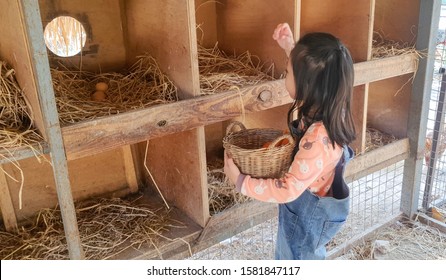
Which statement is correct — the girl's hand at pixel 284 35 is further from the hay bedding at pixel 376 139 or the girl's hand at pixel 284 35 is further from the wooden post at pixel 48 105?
the hay bedding at pixel 376 139

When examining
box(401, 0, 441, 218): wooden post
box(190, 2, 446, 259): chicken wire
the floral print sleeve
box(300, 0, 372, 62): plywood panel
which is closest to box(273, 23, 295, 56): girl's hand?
the floral print sleeve

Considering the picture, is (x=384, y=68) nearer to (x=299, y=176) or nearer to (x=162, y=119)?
(x=299, y=176)

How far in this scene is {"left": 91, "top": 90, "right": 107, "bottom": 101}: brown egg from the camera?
4.16 feet

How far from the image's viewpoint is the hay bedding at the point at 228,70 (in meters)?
1.34

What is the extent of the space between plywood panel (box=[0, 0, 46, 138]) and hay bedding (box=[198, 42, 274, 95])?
1.47 feet

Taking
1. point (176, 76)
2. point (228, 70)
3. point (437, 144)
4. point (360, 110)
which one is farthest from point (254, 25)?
point (437, 144)

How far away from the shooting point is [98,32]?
144cm

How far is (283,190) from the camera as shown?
3.56 feet

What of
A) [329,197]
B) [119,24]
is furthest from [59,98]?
[329,197]

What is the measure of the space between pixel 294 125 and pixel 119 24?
2.24ft

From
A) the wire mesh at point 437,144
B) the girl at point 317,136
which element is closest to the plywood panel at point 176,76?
the girl at point 317,136

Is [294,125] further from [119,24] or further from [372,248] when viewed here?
[372,248]

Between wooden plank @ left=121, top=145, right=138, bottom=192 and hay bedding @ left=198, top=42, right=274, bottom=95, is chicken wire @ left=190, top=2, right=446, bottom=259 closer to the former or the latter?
wooden plank @ left=121, top=145, right=138, bottom=192
